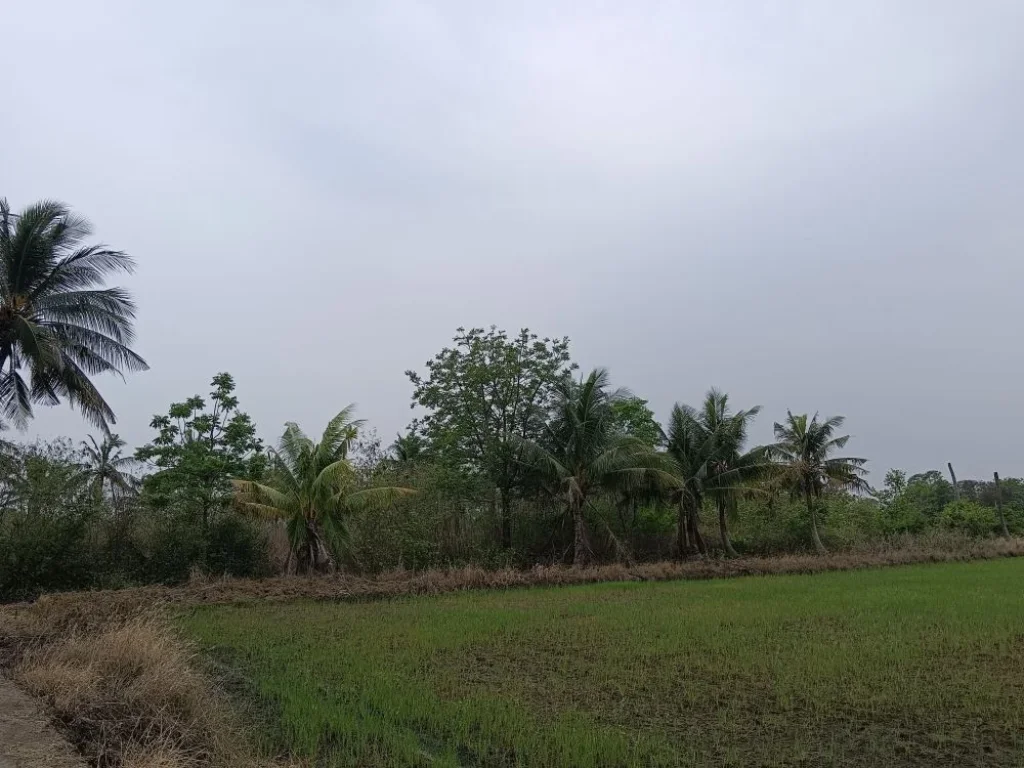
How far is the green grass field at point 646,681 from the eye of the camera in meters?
5.40

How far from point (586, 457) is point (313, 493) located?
8777 millimetres

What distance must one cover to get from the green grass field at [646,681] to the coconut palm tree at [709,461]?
38.0 feet

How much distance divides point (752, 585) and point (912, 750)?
12638mm

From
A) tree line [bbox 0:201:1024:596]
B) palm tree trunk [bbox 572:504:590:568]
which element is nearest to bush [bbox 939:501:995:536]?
tree line [bbox 0:201:1024:596]

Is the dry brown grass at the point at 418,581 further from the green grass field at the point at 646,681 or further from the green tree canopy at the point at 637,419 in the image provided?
the green tree canopy at the point at 637,419

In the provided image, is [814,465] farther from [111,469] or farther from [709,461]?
[111,469]

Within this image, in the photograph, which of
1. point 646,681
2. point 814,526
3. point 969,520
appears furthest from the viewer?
point 969,520

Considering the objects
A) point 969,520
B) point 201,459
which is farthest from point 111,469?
point 969,520

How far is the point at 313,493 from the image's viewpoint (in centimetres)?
1891

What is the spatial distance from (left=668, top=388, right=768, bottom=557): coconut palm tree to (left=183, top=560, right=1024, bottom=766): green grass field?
38.0ft

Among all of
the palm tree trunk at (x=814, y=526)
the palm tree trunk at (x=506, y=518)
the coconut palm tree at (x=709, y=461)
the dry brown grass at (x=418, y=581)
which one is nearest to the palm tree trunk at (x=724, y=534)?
the coconut palm tree at (x=709, y=461)

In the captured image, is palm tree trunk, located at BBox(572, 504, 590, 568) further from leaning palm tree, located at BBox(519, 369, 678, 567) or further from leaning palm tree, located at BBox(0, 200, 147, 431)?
leaning palm tree, located at BBox(0, 200, 147, 431)

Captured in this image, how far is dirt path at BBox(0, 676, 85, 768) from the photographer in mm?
4234

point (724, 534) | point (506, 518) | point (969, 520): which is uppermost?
point (506, 518)
